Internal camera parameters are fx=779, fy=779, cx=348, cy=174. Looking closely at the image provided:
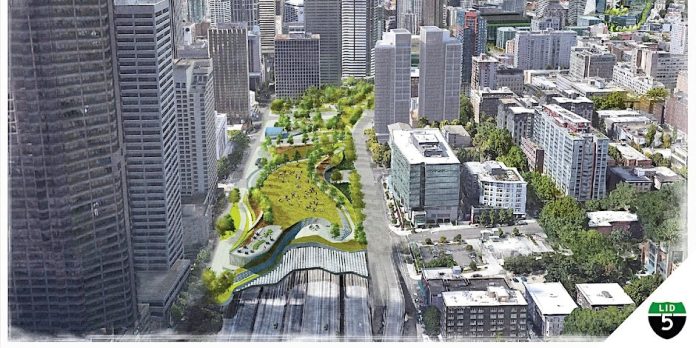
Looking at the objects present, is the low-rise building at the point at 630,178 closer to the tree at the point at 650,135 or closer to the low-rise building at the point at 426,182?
the tree at the point at 650,135

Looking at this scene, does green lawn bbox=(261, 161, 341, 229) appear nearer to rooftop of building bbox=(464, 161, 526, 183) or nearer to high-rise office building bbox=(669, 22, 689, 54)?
rooftop of building bbox=(464, 161, 526, 183)

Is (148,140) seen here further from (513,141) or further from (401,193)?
(513,141)

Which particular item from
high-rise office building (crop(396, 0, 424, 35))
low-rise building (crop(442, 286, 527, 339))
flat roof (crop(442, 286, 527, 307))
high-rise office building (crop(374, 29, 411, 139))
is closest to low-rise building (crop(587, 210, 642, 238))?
flat roof (crop(442, 286, 527, 307))

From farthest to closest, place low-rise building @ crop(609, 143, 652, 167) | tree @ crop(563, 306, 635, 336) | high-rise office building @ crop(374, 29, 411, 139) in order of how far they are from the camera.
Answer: high-rise office building @ crop(374, 29, 411, 139) < low-rise building @ crop(609, 143, 652, 167) < tree @ crop(563, 306, 635, 336)

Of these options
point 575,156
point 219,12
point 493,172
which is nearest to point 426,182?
point 493,172

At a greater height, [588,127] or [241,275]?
[588,127]

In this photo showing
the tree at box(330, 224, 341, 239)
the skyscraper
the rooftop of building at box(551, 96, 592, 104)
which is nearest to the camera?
the tree at box(330, 224, 341, 239)

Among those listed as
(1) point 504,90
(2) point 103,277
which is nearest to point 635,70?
(1) point 504,90
